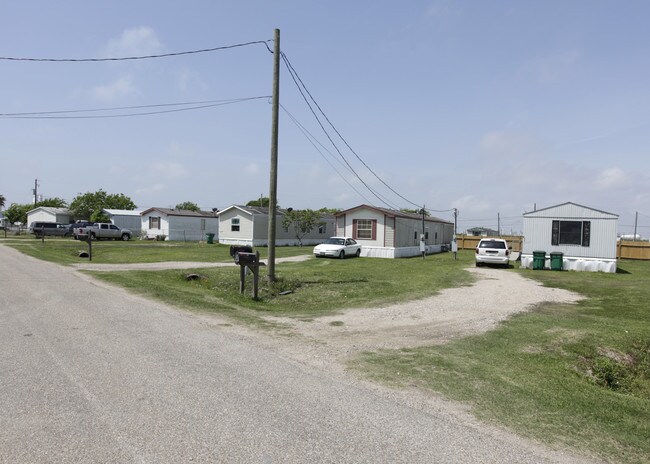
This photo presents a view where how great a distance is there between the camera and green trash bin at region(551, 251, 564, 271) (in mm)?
24641

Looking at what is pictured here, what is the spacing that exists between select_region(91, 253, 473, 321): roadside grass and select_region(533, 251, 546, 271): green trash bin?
6217mm

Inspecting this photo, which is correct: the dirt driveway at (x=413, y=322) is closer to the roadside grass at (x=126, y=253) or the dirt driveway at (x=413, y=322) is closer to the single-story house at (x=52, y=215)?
the roadside grass at (x=126, y=253)

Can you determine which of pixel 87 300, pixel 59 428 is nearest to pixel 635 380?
pixel 59 428

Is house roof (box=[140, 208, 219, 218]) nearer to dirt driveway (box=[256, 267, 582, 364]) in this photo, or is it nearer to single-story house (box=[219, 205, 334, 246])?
single-story house (box=[219, 205, 334, 246])

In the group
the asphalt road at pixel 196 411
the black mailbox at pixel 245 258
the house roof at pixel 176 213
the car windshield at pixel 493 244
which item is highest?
the house roof at pixel 176 213

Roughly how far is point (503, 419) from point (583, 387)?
7.35 feet

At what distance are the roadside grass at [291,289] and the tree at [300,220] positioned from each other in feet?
76.0

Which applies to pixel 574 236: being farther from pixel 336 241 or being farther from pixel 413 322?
pixel 413 322

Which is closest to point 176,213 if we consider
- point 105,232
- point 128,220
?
point 105,232

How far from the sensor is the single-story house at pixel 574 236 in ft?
79.6

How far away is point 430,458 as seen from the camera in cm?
389

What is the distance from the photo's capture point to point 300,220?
44.5 m

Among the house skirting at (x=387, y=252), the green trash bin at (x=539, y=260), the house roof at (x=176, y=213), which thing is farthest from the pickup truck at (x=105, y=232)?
the green trash bin at (x=539, y=260)

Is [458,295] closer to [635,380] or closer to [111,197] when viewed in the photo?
[635,380]
